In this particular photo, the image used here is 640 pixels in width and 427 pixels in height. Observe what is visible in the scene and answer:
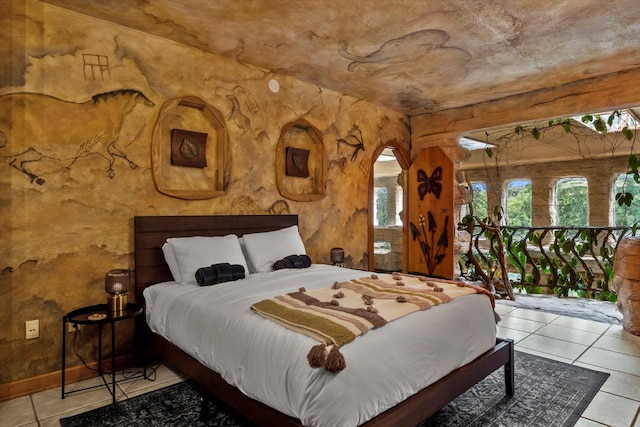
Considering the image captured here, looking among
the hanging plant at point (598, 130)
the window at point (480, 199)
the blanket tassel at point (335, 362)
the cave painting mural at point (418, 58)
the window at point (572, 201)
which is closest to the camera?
the blanket tassel at point (335, 362)

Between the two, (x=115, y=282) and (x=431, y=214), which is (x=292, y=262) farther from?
(x=431, y=214)

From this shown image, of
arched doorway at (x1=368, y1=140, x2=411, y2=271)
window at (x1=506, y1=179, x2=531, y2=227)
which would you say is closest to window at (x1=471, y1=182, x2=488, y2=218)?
window at (x1=506, y1=179, x2=531, y2=227)

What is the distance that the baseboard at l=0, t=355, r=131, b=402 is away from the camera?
2.41m

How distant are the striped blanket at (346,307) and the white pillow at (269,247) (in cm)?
90

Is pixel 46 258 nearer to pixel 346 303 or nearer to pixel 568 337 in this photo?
pixel 346 303

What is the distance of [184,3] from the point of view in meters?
2.54

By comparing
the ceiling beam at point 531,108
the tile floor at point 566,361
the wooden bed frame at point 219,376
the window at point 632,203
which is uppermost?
the ceiling beam at point 531,108

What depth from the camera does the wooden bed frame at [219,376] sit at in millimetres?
1688

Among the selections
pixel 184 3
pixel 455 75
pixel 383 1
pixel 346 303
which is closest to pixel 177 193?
pixel 184 3

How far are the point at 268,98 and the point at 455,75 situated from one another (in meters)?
2.00

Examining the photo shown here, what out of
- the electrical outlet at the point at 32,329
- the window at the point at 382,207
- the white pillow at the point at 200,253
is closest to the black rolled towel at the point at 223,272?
the white pillow at the point at 200,253

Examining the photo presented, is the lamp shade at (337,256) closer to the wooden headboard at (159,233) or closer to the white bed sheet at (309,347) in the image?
the wooden headboard at (159,233)

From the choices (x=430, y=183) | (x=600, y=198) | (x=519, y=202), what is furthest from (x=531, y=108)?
(x=519, y=202)

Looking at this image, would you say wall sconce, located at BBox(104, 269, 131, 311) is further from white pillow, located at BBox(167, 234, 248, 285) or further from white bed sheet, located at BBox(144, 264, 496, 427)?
white pillow, located at BBox(167, 234, 248, 285)
